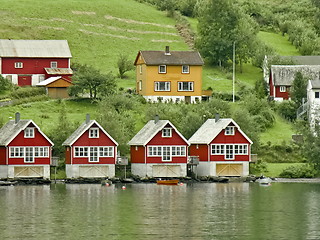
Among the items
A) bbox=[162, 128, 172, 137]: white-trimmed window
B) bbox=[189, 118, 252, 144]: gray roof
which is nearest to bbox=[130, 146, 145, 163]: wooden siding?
bbox=[162, 128, 172, 137]: white-trimmed window

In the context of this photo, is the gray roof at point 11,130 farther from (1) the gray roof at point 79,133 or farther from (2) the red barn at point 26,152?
(1) the gray roof at point 79,133

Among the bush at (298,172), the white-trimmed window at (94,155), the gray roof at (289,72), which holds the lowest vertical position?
the bush at (298,172)

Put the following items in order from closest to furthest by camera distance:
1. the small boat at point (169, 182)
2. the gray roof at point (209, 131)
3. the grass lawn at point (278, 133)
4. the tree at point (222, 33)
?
the small boat at point (169, 182) → the gray roof at point (209, 131) → the grass lawn at point (278, 133) → the tree at point (222, 33)

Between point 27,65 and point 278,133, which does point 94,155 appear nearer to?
point 278,133

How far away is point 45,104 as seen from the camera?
141750mm

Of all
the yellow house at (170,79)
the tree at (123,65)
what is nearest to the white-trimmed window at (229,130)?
the yellow house at (170,79)

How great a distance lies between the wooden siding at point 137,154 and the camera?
12138cm

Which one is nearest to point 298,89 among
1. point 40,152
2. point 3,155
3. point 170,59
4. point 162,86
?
point 170,59

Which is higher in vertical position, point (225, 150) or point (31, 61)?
point (31, 61)

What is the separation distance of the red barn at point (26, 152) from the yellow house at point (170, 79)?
33.9 m

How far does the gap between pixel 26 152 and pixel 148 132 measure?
1337 centimetres

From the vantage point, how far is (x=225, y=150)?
12356cm

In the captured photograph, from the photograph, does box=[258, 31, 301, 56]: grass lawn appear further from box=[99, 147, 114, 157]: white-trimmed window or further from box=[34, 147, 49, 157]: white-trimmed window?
box=[34, 147, 49, 157]: white-trimmed window

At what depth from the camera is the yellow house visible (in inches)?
5950
